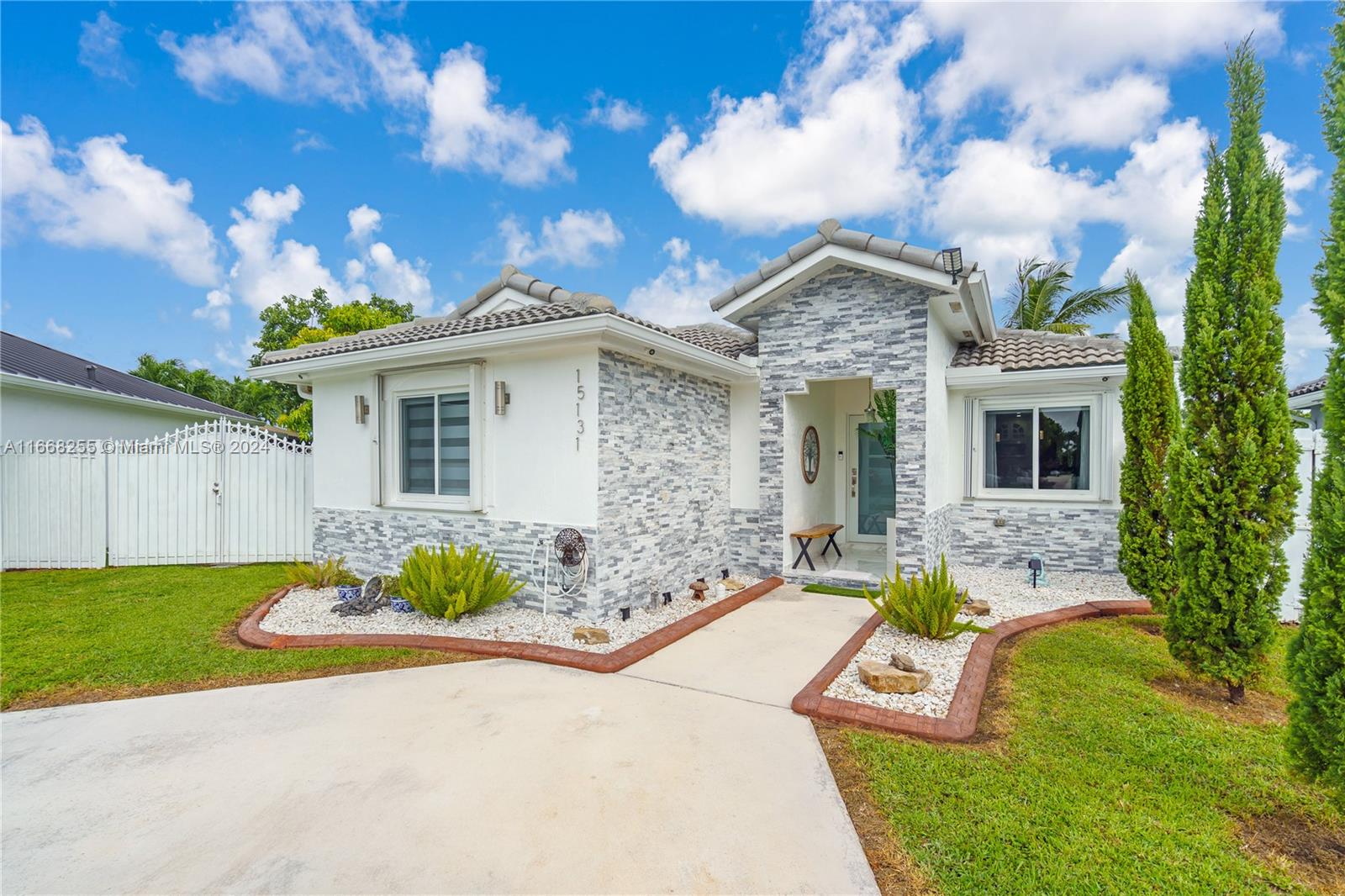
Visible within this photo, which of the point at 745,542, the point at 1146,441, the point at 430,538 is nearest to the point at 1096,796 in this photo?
the point at 1146,441

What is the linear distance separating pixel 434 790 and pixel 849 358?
26.9ft

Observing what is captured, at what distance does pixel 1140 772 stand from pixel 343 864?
5245 mm

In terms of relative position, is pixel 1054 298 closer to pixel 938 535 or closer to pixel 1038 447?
pixel 1038 447

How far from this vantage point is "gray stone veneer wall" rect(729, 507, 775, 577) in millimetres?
10266

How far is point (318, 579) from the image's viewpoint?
369 inches

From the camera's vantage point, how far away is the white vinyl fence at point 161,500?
38.0ft

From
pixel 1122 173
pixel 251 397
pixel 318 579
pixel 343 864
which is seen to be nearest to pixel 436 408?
pixel 318 579

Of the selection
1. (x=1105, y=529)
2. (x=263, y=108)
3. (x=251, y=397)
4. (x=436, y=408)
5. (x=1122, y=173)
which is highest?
(x=263, y=108)

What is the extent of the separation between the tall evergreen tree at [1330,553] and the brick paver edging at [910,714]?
1991mm

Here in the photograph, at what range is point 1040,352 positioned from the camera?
10.5 metres

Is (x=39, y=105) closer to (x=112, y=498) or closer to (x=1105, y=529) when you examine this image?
(x=112, y=498)

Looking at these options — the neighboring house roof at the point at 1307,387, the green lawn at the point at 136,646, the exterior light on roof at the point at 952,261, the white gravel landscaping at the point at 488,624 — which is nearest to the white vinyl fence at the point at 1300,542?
the exterior light on roof at the point at 952,261

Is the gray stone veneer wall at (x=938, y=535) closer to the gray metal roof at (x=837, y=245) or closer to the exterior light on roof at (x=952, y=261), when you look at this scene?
the exterior light on roof at (x=952, y=261)

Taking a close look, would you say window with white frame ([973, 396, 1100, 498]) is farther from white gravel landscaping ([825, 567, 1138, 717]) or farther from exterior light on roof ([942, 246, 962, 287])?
exterior light on roof ([942, 246, 962, 287])
